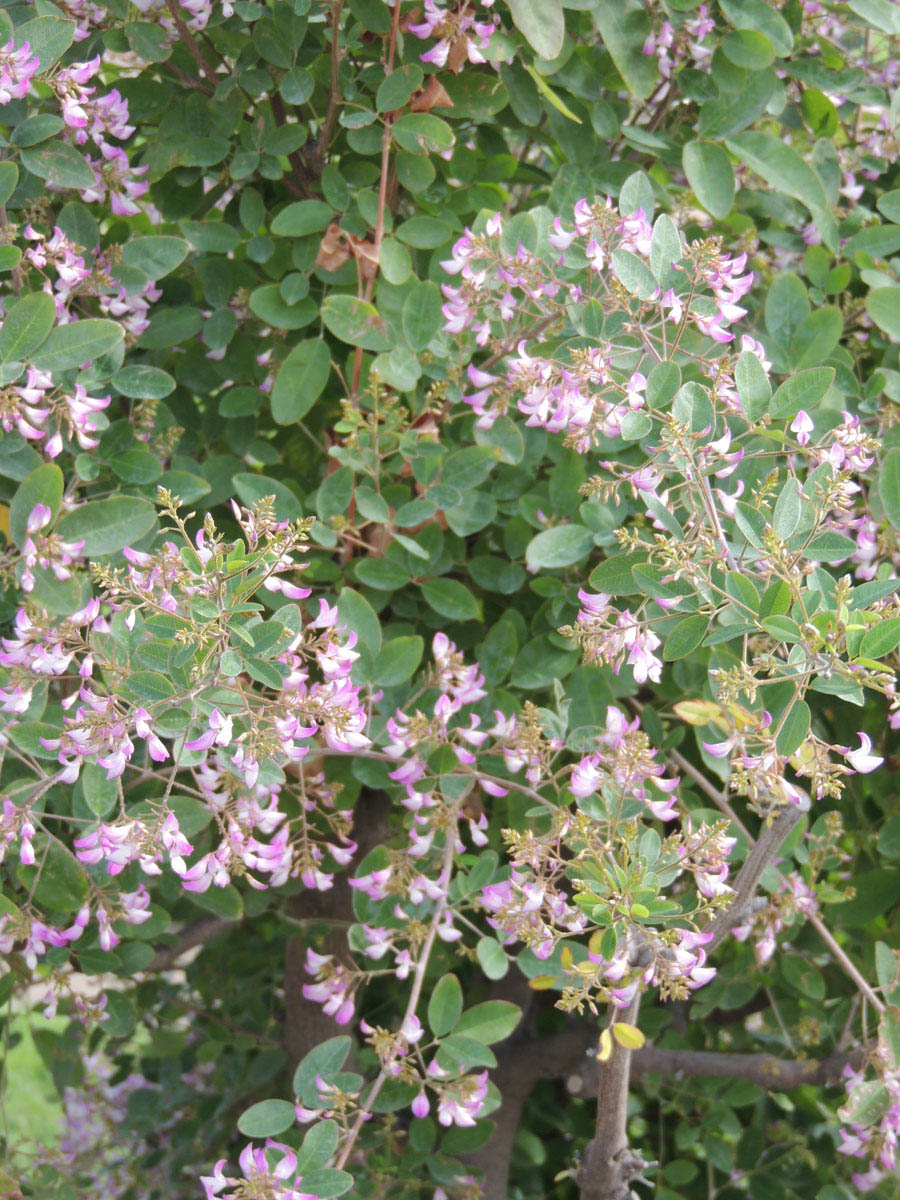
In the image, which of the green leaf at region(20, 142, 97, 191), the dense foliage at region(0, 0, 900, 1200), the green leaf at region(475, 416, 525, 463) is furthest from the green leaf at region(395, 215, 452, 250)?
the green leaf at region(20, 142, 97, 191)

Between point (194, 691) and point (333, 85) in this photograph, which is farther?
point (333, 85)

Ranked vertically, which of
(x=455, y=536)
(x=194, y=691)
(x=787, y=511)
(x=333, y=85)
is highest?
(x=333, y=85)

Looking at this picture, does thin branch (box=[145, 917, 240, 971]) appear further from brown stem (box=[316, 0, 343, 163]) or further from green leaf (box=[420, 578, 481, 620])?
brown stem (box=[316, 0, 343, 163])

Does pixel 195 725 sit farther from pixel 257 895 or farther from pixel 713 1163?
pixel 713 1163

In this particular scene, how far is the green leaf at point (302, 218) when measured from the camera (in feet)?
4.45

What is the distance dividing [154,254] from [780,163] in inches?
29.0

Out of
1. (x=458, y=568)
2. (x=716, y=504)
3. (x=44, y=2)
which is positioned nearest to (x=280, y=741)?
(x=716, y=504)

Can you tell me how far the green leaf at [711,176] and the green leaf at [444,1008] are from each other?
2.95ft

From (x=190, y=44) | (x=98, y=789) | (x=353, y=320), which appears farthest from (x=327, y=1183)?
(x=190, y=44)

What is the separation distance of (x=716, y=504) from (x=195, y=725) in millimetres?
512

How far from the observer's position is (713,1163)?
6.11 ft

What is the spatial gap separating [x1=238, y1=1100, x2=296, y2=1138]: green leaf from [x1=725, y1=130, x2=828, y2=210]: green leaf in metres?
1.14

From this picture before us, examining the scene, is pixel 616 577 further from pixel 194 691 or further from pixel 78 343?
pixel 78 343

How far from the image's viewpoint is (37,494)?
1.15 m
